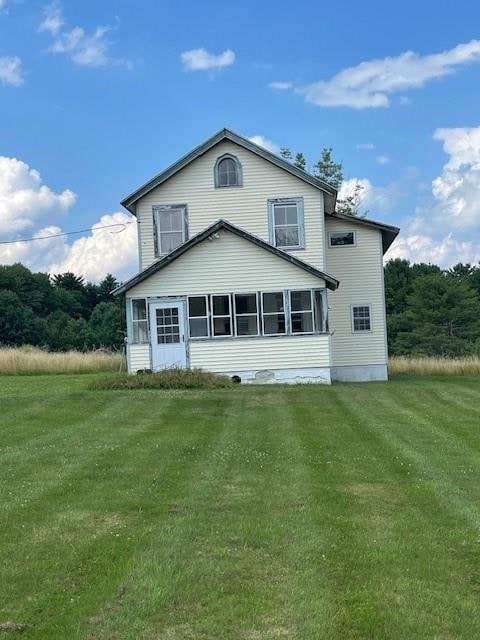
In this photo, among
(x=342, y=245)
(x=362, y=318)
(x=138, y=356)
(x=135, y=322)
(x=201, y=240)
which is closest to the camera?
(x=201, y=240)

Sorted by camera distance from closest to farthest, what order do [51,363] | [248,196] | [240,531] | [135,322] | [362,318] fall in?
[240,531]
[135,322]
[248,196]
[362,318]
[51,363]

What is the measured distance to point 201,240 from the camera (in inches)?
839

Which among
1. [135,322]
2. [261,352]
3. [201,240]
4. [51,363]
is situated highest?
[201,240]

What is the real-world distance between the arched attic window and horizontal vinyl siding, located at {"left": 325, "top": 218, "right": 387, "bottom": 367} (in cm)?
417

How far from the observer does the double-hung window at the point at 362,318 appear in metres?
25.8

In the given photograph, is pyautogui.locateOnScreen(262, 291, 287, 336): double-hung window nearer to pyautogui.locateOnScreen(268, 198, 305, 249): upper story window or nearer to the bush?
pyautogui.locateOnScreen(268, 198, 305, 249): upper story window

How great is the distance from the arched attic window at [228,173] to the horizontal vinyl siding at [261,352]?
18.6ft

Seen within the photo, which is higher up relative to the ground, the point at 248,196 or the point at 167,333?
the point at 248,196

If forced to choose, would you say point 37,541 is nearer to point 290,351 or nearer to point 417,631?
point 417,631

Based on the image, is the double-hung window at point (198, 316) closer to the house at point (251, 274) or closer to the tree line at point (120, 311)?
the house at point (251, 274)

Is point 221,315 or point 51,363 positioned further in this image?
point 51,363

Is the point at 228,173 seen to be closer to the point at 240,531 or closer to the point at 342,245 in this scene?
the point at 342,245

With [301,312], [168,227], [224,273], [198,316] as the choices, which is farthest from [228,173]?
[301,312]

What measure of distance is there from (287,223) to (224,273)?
347 cm
